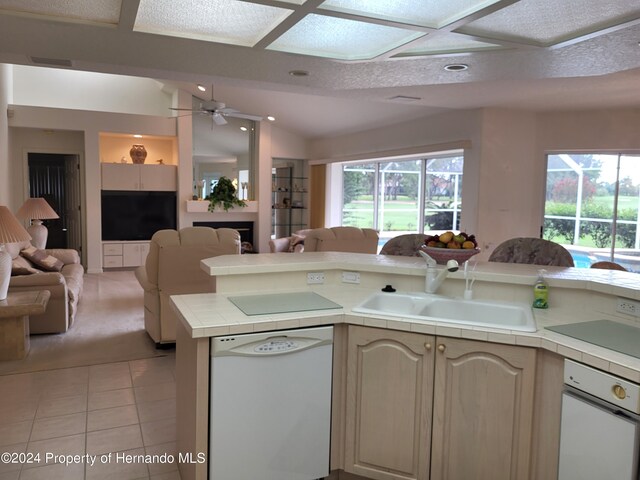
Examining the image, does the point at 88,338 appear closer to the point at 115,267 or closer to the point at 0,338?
the point at 0,338

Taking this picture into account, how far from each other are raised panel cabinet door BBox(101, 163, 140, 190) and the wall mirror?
116 cm

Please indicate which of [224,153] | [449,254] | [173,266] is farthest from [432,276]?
[224,153]

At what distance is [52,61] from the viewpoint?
143 inches

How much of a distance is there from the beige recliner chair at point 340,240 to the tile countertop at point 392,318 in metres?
2.62

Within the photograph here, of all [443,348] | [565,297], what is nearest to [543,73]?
[565,297]

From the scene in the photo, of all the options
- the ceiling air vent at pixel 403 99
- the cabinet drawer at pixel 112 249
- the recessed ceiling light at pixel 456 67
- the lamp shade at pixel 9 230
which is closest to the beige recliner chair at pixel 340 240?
the ceiling air vent at pixel 403 99

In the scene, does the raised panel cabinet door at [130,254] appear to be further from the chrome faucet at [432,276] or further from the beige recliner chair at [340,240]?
the chrome faucet at [432,276]

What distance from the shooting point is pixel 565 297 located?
2.45 meters

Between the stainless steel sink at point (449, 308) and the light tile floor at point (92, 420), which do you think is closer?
the stainless steel sink at point (449, 308)

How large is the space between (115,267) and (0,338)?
198 inches

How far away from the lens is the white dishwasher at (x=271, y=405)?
204 cm

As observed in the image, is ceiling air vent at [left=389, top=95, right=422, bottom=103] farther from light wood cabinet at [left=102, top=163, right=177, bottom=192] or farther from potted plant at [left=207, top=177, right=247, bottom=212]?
light wood cabinet at [left=102, top=163, right=177, bottom=192]

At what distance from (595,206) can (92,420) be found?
19.9 feet

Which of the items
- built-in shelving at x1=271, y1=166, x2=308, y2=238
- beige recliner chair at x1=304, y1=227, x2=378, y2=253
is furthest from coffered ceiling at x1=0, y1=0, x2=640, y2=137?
built-in shelving at x1=271, y1=166, x2=308, y2=238
